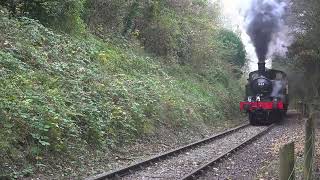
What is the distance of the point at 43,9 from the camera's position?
52.7 ft

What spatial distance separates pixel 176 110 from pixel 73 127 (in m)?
7.74

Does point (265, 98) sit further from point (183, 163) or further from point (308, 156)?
point (308, 156)

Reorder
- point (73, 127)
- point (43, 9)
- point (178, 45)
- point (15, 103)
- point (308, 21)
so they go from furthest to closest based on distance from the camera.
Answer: point (178, 45), point (308, 21), point (43, 9), point (73, 127), point (15, 103)

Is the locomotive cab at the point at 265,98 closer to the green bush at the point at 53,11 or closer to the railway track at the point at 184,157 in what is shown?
the railway track at the point at 184,157

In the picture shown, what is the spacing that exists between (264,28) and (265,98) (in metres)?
4.60

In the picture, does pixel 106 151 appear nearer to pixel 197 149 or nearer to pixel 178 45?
pixel 197 149

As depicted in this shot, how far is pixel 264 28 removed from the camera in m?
25.2

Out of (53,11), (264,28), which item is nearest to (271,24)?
(264,28)

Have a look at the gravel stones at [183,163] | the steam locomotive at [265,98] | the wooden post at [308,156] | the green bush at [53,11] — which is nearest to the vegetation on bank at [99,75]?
the green bush at [53,11]

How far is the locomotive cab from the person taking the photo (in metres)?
22.7

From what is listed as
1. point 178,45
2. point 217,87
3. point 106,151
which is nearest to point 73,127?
point 106,151

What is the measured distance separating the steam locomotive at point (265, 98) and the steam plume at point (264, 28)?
1.35 metres

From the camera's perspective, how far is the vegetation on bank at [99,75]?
30.8ft

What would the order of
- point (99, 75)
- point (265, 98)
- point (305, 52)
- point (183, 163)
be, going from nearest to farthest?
point (183, 163)
point (99, 75)
point (305, 52)
point (265, 98)
